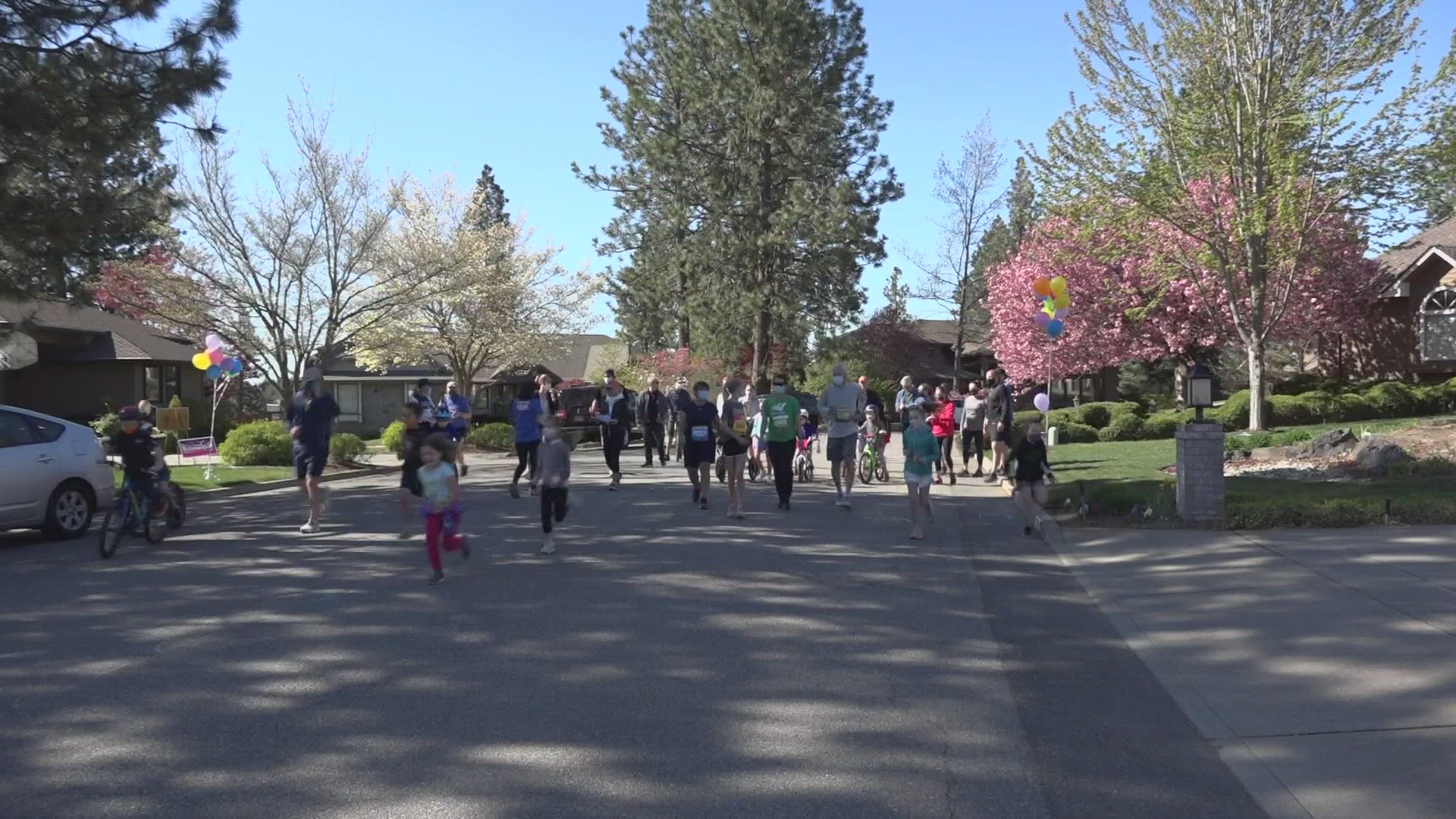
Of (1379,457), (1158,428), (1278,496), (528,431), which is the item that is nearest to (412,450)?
(528,431)

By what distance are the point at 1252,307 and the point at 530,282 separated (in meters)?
23.4

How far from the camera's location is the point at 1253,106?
24141 mm

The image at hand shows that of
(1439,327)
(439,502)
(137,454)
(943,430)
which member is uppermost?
(1439,327)

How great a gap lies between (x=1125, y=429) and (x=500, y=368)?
22.0 m

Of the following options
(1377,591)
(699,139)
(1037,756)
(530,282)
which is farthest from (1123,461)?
(530,282)

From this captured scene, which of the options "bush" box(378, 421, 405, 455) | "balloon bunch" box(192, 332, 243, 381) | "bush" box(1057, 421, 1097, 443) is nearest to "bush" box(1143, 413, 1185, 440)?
"bush" box(1057, 421, 1097, 443)

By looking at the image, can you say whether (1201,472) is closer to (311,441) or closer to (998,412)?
(998,412)

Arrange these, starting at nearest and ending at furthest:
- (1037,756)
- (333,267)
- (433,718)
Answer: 1. (1037,756)
2. (433,718)
3. (333,267)

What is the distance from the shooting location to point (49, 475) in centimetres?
1296

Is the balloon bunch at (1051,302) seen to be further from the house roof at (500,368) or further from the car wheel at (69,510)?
the house roof at (500,368)

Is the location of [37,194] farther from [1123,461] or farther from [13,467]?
[1123,461]

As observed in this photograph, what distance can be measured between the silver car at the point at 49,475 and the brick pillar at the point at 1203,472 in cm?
1184

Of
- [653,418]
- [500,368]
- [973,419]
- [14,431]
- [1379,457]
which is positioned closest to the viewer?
[14,431]

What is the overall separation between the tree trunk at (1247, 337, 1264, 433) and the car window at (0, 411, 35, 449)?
22520 mm
